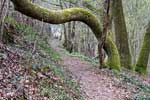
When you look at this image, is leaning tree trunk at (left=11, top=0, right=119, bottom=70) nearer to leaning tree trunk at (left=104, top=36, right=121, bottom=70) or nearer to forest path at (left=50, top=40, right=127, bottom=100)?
leaning tree trunk at (left=104, top=36, right=121, bottom=70)

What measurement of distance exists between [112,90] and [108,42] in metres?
4.72

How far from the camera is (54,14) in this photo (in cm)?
1358

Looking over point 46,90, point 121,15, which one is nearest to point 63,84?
point 46,90

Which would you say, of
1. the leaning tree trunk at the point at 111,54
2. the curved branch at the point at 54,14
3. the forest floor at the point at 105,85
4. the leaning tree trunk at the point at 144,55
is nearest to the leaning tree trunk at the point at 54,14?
the curved branch at the point at 54,14

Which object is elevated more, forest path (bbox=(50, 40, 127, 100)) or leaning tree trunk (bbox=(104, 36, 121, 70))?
leaning tree trunk (bbox=(104, 36, 121, 70))

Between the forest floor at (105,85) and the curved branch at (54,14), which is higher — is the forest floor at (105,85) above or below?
below

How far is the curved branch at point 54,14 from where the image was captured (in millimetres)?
A: 12273

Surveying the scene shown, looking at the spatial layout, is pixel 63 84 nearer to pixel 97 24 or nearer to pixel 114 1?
pixel 97 24

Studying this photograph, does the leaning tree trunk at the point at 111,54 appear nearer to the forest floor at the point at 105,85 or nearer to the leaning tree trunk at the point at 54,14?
the leaning tree trunk at the point at 54,14

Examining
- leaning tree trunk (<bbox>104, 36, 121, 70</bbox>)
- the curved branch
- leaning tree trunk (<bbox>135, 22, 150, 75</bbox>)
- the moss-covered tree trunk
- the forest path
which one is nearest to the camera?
the forest path

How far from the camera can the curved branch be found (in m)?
12.3

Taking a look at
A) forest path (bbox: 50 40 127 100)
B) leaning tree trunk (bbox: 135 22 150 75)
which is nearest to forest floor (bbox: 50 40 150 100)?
forest path (bbox: 50 40 127 100)

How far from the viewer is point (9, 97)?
21.7 feet

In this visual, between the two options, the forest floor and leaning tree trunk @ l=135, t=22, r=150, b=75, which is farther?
leaning tree trunk @ l=135, t=22, r=150, b=75
